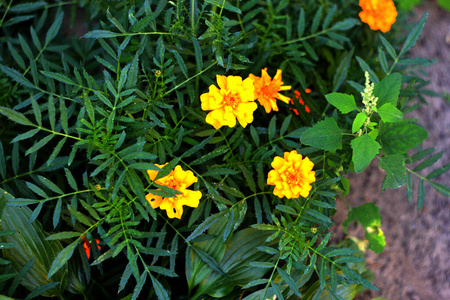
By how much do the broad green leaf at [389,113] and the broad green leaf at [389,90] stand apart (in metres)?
0.05

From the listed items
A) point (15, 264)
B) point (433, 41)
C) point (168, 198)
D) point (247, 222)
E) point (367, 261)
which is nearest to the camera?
point (168, 198)

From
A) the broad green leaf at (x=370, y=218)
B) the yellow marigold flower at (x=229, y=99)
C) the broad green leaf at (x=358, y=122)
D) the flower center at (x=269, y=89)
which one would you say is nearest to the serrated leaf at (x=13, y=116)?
the yellow marigold flower at (x=229, y=99)

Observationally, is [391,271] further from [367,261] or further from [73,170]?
[73,170]

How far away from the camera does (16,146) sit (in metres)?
1.12

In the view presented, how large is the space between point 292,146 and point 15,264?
768 millimetres

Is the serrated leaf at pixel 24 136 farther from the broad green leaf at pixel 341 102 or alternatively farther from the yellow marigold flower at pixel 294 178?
the broad green leaf at pixel 341 102

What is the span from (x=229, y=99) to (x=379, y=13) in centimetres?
49

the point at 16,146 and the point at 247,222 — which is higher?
the point at 16,146

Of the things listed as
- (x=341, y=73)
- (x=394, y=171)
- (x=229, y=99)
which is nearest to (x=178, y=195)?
(x=229, y=99)

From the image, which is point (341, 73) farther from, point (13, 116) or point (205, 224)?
Result: point (13, 116)

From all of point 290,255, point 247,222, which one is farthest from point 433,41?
point 290,255

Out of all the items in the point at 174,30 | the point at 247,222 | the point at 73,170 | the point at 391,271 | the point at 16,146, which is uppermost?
the point at 174,30

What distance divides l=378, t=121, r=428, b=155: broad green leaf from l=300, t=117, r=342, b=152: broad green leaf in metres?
0.11

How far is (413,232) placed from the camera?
168cm
